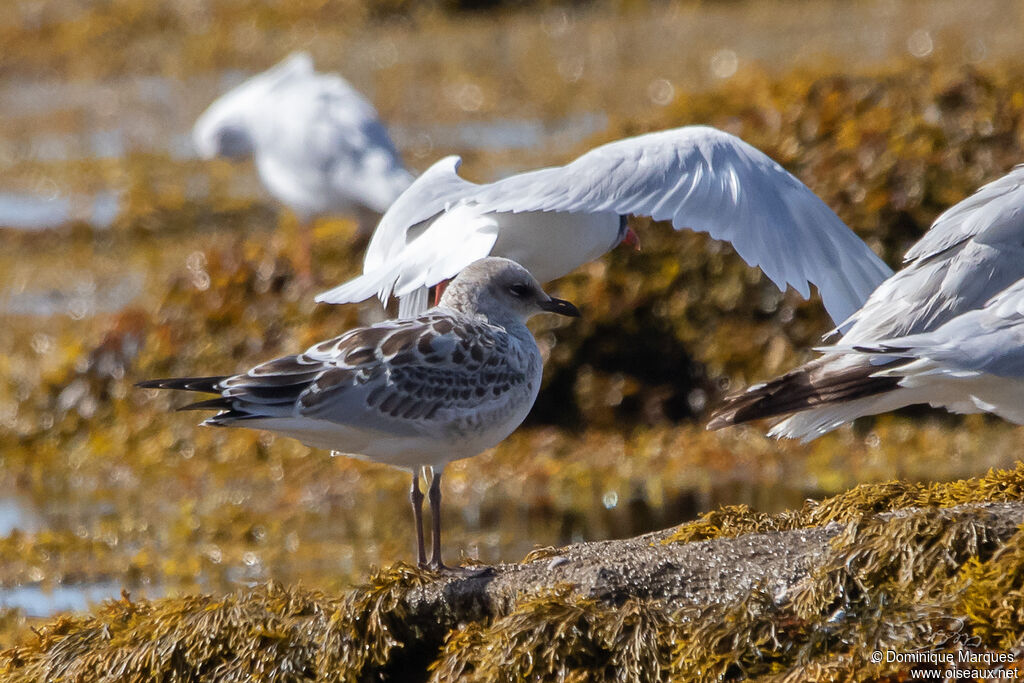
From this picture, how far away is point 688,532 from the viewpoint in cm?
419

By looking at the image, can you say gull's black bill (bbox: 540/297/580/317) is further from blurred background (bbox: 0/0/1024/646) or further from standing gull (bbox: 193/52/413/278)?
standing gull (bbox: 193/52/413/278)

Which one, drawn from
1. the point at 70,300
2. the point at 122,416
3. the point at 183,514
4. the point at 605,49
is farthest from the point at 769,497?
the point at 605,49

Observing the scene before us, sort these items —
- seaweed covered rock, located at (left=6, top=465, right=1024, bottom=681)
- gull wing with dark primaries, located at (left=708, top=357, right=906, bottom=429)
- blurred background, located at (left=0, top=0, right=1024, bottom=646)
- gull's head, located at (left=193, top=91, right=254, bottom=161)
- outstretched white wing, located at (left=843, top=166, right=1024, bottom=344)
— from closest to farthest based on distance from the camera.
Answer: seaweed covered rock, located at (left=6, top=465, right=1024, bottom=681) → gull wing with dark primaries, located at (left=708, top=357, right=906, bottom=429) → outstretched white wing, located at (left=843, top=166, right=1024, bottom=344) → blurred background, located at (left=0, top=0, right=1024, bottom=646) → gull's head, located at (left=193, top=91, right=254, bottom=161)

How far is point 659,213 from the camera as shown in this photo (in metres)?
4.92

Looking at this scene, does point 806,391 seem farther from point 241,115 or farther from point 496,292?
point 241,115

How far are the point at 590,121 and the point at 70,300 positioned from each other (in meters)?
4.69

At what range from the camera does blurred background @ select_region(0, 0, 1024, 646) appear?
6254mm

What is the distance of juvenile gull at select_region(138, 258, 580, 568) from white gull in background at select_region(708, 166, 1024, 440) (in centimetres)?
64

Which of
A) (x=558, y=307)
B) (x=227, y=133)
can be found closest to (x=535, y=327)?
(x=558, y=307)

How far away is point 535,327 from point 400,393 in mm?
3364

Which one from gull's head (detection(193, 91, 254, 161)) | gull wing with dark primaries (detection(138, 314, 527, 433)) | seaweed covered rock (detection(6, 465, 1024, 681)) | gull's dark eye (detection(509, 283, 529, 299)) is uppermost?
gull's dark eye (detection(509, 283, 529, 299))

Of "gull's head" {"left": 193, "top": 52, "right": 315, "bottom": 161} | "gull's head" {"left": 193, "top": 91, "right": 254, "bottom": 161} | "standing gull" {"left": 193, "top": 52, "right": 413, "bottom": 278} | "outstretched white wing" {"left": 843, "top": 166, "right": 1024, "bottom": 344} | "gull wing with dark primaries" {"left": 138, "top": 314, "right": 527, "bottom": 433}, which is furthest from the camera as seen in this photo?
"gull's head" {"left": 193, "top": 91, "right": 254, "bottom": 161}

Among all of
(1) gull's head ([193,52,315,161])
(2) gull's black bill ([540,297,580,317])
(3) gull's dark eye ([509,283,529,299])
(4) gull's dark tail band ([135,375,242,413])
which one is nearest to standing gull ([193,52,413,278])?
(1) gull's head ([193,52,315,161])

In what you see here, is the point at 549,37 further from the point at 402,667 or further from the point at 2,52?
the point at 402,667
